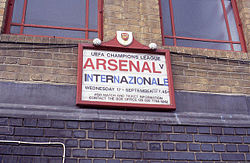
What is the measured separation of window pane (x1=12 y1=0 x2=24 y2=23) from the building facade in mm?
17

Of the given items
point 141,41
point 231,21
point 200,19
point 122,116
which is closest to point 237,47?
point 231,21

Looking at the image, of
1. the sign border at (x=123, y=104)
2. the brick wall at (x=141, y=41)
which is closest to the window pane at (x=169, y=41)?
the brick wall at (x=141, y=41)

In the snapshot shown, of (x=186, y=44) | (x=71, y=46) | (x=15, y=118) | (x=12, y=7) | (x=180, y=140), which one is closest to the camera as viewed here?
(x=15, y=118)

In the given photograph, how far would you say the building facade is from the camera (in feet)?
15.5

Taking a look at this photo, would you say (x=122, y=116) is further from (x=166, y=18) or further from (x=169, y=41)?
(x=166, y=18)

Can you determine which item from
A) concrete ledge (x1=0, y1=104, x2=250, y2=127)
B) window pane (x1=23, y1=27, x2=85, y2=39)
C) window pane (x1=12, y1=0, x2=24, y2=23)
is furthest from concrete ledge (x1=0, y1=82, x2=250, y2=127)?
window pane (x1=12, y1=0, x2=24, y2=23)

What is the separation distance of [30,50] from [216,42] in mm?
3668

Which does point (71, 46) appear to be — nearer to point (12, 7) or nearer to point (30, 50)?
point (30, 50)

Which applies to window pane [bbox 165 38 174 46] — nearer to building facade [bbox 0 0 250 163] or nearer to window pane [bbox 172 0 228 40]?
building facade [bbox 0 0 250 163]

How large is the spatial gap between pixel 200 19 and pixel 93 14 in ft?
7.61

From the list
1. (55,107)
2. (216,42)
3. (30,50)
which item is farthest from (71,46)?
(216,42)

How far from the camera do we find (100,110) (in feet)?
16.5

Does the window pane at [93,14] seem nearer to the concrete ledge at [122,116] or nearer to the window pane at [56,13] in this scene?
the window pane at [56,13]

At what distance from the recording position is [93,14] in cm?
617
